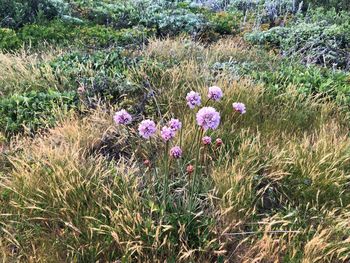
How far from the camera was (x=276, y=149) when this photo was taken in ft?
11.9

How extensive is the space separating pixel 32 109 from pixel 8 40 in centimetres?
239

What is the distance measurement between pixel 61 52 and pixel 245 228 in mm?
3683

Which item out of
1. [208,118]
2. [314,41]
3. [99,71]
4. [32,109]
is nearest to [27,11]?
[99,71]

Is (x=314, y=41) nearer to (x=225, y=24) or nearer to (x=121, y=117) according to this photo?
(x=225, y=24)

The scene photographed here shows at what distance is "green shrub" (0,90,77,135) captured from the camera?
4.20 metres

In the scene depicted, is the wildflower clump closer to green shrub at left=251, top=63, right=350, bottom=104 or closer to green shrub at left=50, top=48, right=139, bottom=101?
green shrub at left=50, top=48, right=139, bottom=101

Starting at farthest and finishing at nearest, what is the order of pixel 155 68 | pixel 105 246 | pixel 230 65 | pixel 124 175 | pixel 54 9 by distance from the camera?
pixel 54 9, pixel 230 65, pixel 155 68, pixel 124 175, pixel 105 246

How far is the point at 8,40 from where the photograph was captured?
20.9ft

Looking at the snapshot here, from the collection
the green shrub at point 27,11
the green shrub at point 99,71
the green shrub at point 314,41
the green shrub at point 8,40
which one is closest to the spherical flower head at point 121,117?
the green shrub at point 99,71

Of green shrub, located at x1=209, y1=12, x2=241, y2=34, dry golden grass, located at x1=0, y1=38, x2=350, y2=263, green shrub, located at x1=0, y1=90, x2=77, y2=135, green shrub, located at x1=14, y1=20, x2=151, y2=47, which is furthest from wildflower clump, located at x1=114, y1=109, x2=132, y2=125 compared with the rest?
green shrub, located at x1=209, y1=12, x2=241, y2=34

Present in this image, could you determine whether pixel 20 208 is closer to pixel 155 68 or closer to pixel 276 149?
pixel 276 149

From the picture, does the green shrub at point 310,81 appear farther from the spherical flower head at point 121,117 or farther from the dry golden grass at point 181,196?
the spherical flower head at point 121,117

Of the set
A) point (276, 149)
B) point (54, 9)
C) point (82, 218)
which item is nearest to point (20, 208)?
point (82, 218)

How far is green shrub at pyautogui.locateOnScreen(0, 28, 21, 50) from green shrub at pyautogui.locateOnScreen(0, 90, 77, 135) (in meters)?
1.89
